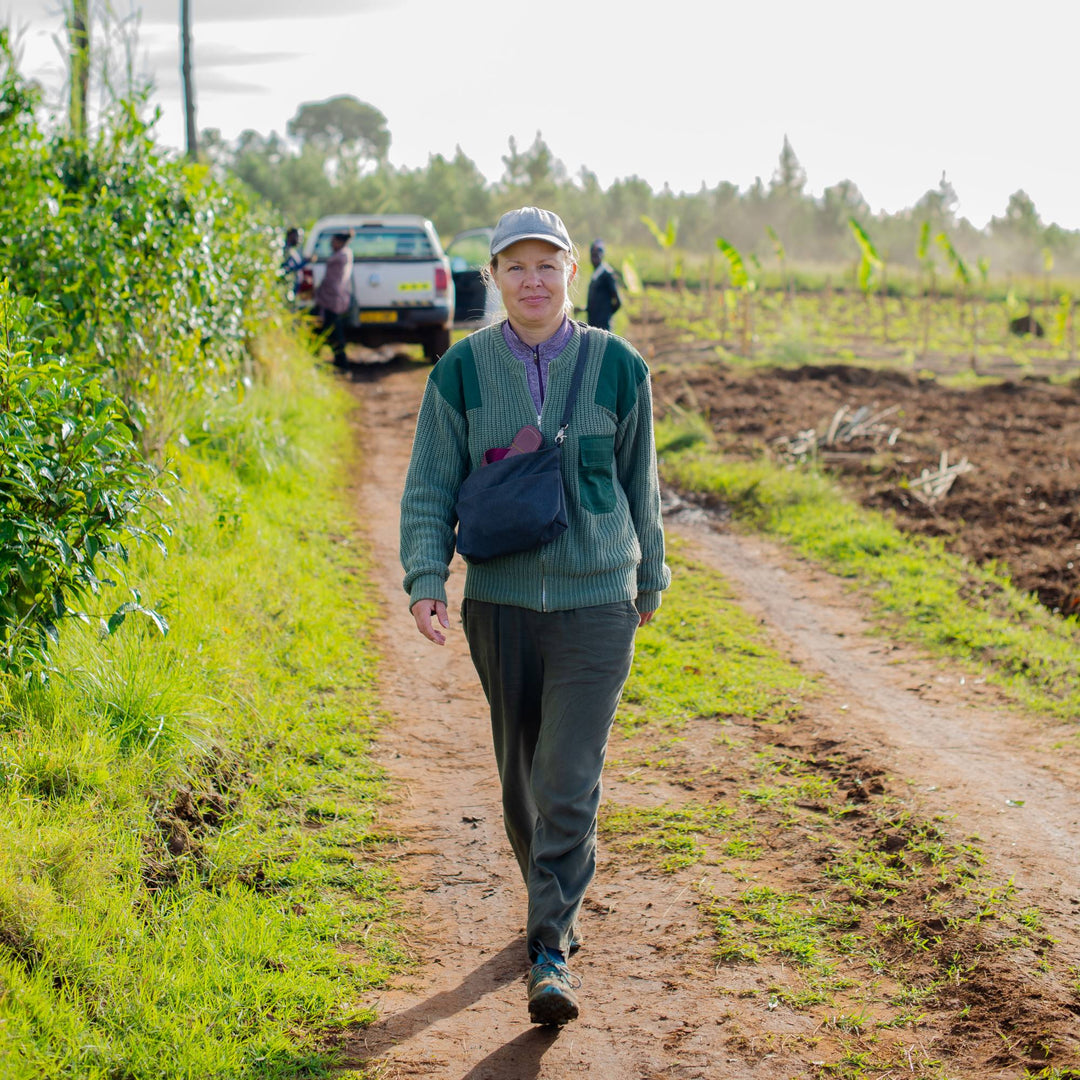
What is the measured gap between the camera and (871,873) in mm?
4031

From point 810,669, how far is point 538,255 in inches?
146

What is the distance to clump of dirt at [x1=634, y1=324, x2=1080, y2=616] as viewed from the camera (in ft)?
28.3

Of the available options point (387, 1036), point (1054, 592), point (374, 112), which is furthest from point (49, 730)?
point (374, 112)

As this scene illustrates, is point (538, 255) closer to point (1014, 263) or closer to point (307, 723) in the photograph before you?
point (307, 723)

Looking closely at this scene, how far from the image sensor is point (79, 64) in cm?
1059

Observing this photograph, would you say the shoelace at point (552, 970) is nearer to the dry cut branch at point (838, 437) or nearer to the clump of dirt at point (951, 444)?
the clump of dirt at point (951, 444)

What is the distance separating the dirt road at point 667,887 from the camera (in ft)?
10.2

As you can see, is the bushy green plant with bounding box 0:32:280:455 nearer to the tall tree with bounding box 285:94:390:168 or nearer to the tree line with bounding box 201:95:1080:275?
the tree line with bounding box 201:95:1080:275

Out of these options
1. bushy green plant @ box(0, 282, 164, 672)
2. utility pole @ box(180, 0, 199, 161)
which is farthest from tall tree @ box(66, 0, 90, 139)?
utility pole @ box(180, 0, 199, 161)

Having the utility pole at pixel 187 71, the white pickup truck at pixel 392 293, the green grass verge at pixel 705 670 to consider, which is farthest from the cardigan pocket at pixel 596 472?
the utility pole at pixel 187 71

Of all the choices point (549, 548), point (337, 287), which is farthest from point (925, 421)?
point (549, 548)

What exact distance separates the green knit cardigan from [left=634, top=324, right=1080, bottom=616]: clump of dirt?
5.11 m

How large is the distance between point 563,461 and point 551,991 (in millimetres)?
1409

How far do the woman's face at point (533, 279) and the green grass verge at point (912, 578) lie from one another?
3750mm
